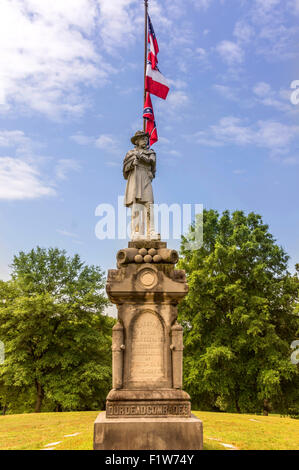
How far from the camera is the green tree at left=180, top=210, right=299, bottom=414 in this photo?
17172mm

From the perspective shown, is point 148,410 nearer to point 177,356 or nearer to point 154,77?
point 177,356

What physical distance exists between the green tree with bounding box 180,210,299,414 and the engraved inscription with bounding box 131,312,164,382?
35.2ft

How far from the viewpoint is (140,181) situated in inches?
335

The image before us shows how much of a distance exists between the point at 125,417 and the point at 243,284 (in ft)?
45.7

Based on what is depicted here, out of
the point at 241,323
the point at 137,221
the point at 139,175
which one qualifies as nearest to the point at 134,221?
the point at 137,221

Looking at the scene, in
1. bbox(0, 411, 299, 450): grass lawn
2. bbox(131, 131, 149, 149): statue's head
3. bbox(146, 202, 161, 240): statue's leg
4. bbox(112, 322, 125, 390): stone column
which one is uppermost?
bbox(131, 131, 149, 149): statue's head

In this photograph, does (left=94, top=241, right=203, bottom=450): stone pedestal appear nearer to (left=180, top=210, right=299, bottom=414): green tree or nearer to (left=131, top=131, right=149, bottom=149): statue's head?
(left=131, top=131, right=149, bottom=149): statue's head

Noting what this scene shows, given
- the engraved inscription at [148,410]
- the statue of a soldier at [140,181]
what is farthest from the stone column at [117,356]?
the statue of a soldier at [140,181]

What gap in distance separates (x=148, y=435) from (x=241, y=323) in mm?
13332

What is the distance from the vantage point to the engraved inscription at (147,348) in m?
6.59

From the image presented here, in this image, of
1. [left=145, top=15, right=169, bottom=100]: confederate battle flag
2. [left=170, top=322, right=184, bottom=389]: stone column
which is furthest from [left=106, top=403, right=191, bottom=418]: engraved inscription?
[left=145, top=15, right=169, bottom=100]: confederate battle flag

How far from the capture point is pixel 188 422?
5910 mm
